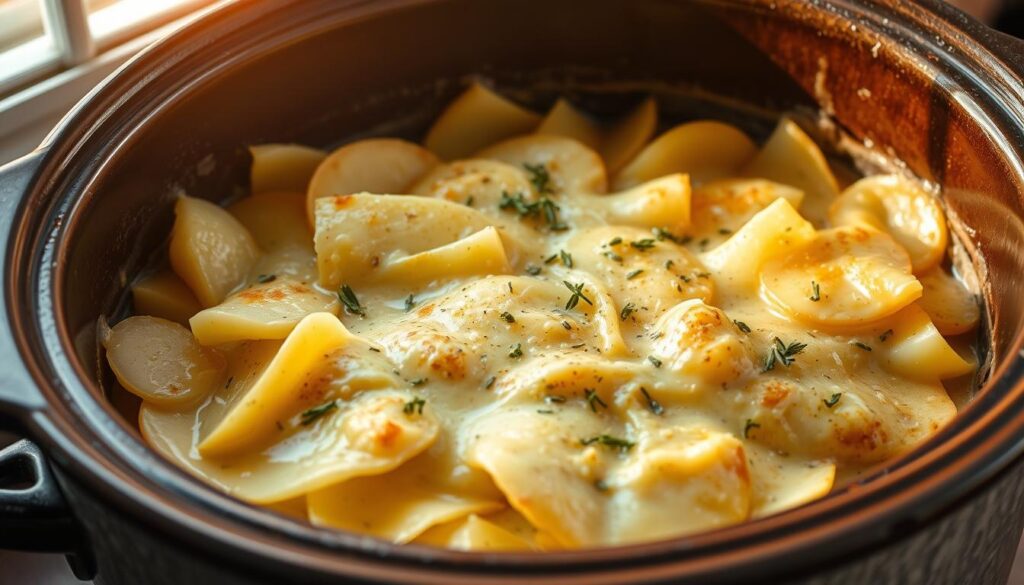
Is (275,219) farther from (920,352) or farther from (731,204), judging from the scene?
(920,352)

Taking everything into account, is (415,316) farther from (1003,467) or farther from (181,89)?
(1003,467)

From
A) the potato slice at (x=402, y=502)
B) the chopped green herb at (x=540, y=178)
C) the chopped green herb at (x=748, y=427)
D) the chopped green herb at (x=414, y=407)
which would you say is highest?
the chopped green herb at (x=540, y=178)

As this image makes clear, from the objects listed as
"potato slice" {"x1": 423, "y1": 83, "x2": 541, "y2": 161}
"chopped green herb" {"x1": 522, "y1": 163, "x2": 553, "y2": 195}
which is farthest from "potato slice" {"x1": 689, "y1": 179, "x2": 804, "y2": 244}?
"potato slice" {"x1": 423, "y1": 83, "x2": 541, "y2": 161}

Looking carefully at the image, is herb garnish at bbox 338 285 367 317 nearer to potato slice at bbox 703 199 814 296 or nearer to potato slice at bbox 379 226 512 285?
potato slice at bbox 379 226 512 285

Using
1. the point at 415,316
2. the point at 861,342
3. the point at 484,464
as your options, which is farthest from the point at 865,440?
the point at 415,316

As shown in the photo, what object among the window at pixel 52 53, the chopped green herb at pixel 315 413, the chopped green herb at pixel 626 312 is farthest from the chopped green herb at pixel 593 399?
the window at pixel 52 53

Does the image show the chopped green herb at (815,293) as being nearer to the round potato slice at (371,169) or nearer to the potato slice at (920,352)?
the potato slice at (920,352)
